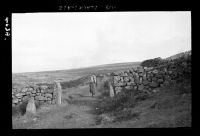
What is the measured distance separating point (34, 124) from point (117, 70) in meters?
2.79

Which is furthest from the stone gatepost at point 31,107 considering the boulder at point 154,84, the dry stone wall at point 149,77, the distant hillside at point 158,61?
the boulder at point 154,84

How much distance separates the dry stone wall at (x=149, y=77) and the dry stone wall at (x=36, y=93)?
185 cm

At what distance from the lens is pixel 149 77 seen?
9398 mm

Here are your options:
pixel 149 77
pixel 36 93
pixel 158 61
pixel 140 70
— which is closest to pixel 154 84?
pixel 149 77

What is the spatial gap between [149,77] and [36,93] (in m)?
3.33

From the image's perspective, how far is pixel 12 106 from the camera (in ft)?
29.4

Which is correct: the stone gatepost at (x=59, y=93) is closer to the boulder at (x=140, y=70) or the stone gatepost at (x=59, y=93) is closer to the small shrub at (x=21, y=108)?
the small shrub at (x=21, y=108)

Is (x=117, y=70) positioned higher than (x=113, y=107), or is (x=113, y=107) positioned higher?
(x=117, y=70)

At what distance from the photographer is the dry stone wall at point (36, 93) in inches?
356

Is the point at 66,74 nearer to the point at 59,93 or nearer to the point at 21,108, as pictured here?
the point at 59,93
